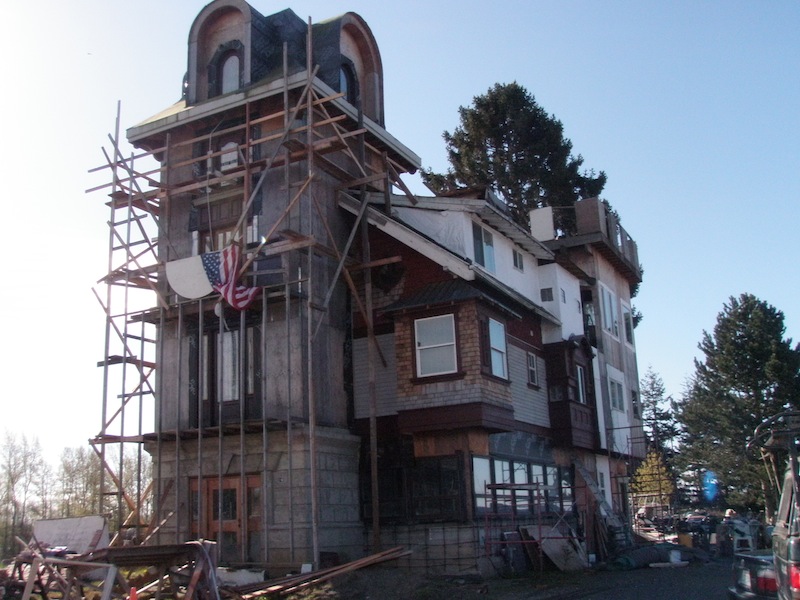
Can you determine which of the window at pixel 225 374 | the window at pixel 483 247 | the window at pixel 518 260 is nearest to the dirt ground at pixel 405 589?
the window at pixel 225 374

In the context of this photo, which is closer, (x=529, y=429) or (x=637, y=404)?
(x=529, y=429)

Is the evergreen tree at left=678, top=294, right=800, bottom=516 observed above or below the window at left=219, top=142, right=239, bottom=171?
below

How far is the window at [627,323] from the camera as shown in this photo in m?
36.7

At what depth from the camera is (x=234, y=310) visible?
22.5 metres

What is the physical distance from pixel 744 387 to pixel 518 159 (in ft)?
62.1

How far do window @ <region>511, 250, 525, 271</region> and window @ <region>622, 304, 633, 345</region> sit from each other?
10129 millimetres

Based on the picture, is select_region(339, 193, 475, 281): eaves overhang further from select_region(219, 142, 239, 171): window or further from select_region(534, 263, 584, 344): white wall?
select_region(534, 263, 584, 344): white wall

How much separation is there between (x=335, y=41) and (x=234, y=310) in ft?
28.1

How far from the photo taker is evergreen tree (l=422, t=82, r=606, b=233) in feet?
146

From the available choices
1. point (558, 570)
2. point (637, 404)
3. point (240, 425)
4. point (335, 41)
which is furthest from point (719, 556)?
point (335, 41)

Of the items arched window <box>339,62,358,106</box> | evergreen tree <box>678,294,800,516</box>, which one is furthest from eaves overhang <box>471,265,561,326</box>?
evergreen tree <box>678,294,800,516</box>

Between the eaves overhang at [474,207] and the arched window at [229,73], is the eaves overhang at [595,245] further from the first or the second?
the arched window at [229,73]

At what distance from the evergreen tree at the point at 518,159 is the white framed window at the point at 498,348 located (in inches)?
826

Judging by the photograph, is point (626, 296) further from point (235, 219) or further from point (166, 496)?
point (166, 496)
